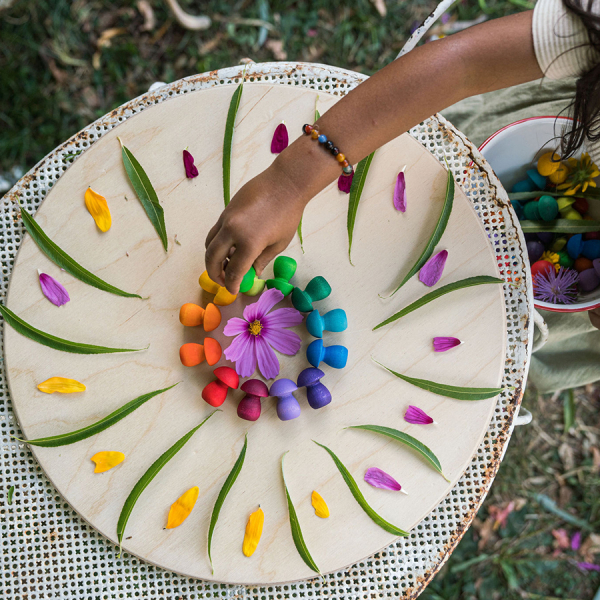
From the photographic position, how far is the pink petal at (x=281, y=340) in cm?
75

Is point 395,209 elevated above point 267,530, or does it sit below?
above

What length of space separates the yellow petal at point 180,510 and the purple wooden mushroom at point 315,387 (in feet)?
0.71

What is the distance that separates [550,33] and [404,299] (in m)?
0.38

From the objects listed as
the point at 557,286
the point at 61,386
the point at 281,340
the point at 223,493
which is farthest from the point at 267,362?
the point at 557,286

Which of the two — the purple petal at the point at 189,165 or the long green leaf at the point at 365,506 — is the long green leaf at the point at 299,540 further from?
the purple petal at the point at 189,165

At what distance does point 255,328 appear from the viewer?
2.47 feet

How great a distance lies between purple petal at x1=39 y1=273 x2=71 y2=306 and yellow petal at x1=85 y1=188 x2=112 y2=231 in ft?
0.34

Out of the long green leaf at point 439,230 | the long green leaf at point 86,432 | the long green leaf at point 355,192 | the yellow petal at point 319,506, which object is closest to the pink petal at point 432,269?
the long green leaf at point 439,230

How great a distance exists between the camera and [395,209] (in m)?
0.79

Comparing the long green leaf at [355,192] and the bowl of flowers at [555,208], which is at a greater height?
the long green leaf at [355,192]

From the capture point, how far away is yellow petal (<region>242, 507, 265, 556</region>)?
74cm

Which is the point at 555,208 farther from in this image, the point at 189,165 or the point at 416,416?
the point at 189,165

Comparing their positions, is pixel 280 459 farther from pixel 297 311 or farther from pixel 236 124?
pixel 236 124

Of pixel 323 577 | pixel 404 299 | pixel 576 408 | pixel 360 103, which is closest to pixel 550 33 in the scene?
pixel 360 103
